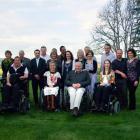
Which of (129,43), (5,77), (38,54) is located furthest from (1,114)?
(129,43)

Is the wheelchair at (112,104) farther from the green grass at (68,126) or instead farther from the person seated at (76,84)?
the person seated at (76,84)

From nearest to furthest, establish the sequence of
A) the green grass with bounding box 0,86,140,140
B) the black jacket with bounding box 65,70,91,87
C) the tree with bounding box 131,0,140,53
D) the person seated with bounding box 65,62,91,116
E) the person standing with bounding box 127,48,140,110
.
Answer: the green grass with bounding box 0,86,140,140 < the person seated with bounding box 65,62,91,116 < the black jacket with bounding box 65,70,91,87 < the person standing with bounding box 127,48,140,110 < the tree with bounding box 131,0,140,53

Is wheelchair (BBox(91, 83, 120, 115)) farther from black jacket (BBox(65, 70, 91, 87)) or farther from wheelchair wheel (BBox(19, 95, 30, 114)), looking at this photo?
wheelchair wheel (BBox(19, 95, 30, 114))

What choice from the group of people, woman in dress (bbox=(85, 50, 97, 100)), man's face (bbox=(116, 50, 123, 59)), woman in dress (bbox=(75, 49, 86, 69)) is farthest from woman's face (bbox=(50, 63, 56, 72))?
man's face (bbox=(116, 50, 123, 59))

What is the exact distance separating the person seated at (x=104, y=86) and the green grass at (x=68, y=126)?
1.12 feet

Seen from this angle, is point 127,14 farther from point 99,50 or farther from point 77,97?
point 77,97

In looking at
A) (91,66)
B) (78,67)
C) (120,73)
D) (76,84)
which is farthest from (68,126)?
(91,66)

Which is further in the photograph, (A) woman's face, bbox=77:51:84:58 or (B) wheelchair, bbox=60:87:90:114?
(A) woman's face, bbox=77:51:84:58

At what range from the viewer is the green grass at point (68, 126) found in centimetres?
867

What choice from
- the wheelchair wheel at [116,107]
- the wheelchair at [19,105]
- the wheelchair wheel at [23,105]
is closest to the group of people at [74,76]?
the wheelchair at [19,105]

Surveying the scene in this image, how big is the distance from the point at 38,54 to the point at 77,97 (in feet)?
6.98

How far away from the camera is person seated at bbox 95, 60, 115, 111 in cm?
1098

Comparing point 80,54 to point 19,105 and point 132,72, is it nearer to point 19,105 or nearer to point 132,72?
point 132,72

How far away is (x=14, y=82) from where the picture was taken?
11570mm
